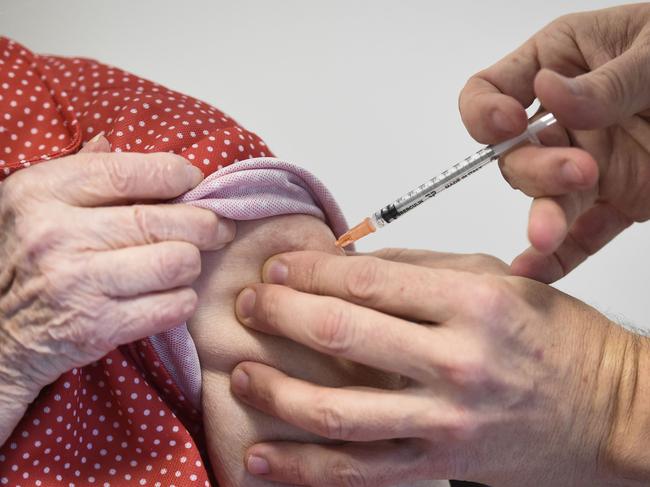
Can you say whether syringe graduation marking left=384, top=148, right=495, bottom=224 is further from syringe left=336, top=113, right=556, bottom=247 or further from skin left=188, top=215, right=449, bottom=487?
skin left=188, top=215, right=449, bottom=487

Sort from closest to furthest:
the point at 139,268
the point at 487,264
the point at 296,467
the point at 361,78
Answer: the point at 139,268 → the point at 296,467 → the point at 487,264 → the point at 361,78

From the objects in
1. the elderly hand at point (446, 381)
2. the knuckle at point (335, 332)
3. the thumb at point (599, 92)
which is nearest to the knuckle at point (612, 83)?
the thumb at point (599, 92)

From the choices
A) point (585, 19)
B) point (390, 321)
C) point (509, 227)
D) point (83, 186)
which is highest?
point (585, 19)

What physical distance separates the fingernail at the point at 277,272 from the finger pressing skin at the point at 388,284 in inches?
0.5

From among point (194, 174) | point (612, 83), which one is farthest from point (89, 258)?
point (612, 83)

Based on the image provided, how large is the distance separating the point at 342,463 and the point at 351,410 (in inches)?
3.7

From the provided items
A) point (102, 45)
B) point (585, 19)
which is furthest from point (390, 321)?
point (102, 45)

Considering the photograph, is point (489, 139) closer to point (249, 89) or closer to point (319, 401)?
point (319, 401)

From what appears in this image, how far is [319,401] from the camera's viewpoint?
90 centimetres

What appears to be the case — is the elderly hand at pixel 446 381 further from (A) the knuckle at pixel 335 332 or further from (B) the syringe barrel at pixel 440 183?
(B) the syringe barrel at pixel 440 183

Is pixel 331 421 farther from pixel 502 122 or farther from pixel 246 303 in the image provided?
pixel 502 122

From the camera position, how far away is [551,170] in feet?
2.92

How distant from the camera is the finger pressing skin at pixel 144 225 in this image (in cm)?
85

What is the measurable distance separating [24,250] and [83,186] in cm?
10
